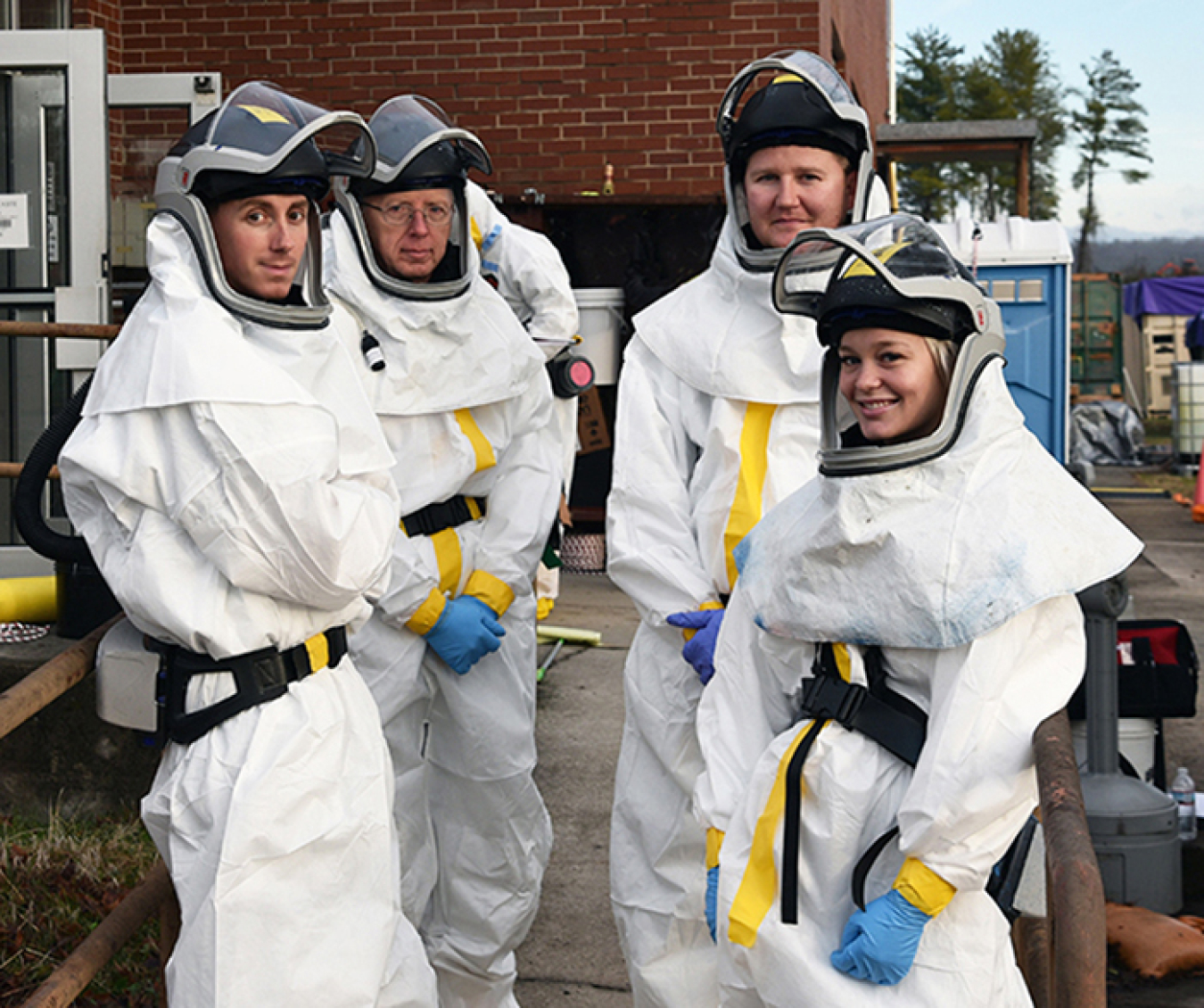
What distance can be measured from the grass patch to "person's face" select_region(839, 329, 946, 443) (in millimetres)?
2364

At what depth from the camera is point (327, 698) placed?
257cm

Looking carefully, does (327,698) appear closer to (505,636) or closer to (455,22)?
(505,636)

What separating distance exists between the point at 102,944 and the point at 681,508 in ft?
4.60

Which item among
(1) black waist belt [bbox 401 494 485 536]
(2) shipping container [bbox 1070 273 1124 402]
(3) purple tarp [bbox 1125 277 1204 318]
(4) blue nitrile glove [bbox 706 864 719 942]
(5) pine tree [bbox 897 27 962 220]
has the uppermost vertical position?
(5) pine tree [bbox 897 27 962 220]

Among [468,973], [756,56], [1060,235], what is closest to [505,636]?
[468,973]

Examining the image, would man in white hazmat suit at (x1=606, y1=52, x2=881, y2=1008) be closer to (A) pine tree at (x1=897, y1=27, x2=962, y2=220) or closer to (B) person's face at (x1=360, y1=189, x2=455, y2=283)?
(B) person's face at (x1=360, y1=189, x2=455, y2=283)

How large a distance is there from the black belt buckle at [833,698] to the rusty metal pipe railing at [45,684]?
3.84 feet

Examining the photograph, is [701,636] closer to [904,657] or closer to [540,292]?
[904,657]

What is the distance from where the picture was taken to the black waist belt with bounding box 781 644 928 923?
217cm

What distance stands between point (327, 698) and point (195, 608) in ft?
1.03

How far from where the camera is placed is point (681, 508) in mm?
3076

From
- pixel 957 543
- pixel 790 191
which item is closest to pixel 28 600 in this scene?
pixel 790 191

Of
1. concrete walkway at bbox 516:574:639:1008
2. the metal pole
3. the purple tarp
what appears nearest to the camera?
the metal pole

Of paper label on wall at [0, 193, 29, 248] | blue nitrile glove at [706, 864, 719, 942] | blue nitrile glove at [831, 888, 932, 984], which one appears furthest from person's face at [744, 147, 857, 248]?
paper label on wall at [0, 193, 29, 248]
